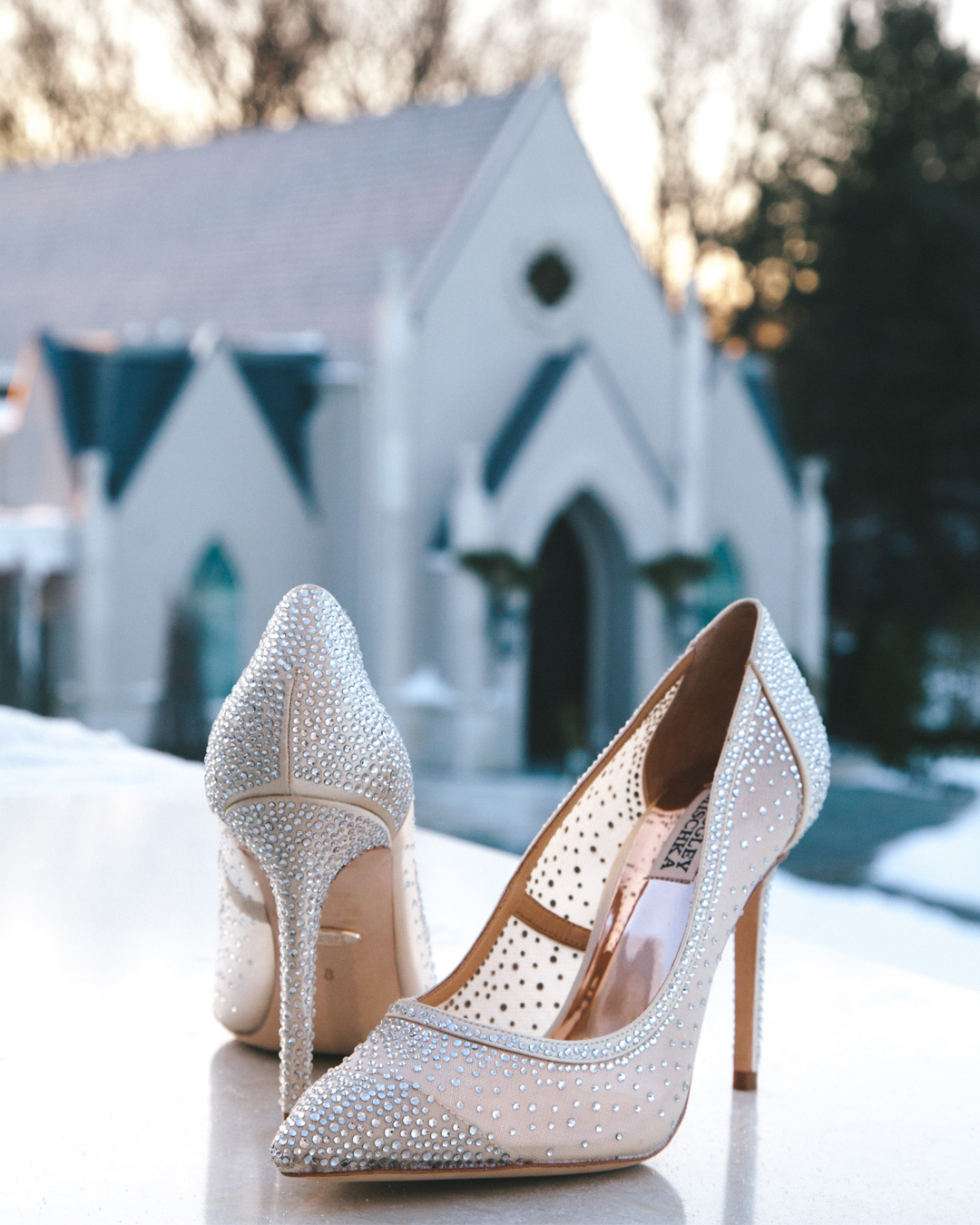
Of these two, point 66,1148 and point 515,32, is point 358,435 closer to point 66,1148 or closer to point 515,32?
point 515,32

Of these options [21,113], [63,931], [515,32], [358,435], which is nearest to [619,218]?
[358,435]

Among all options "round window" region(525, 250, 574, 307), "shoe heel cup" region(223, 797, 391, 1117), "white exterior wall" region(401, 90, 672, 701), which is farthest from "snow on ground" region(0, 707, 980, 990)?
"round window" region(525, 250, 574, 307)

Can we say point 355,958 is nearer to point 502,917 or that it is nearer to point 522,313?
point 502,917

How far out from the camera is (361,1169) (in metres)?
0.88

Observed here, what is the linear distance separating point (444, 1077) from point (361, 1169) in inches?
3.0

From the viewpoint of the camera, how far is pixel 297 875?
1.02 metres

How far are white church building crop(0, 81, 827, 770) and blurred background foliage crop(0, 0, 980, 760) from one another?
12.4 ft

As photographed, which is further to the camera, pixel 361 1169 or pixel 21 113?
pixel 21 113

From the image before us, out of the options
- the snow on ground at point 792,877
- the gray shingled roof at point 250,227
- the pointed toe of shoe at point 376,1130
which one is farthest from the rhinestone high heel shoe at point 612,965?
the gray shingled roof at point 250,227

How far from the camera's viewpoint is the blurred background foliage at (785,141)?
17250 mm

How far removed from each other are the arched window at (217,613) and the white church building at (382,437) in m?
0.02

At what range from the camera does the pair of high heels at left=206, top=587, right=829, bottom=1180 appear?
0.92 m

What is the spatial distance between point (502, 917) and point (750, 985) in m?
0.22

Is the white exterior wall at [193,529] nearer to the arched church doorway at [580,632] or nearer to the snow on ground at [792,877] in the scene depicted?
the arched church doorway at [580,632]
